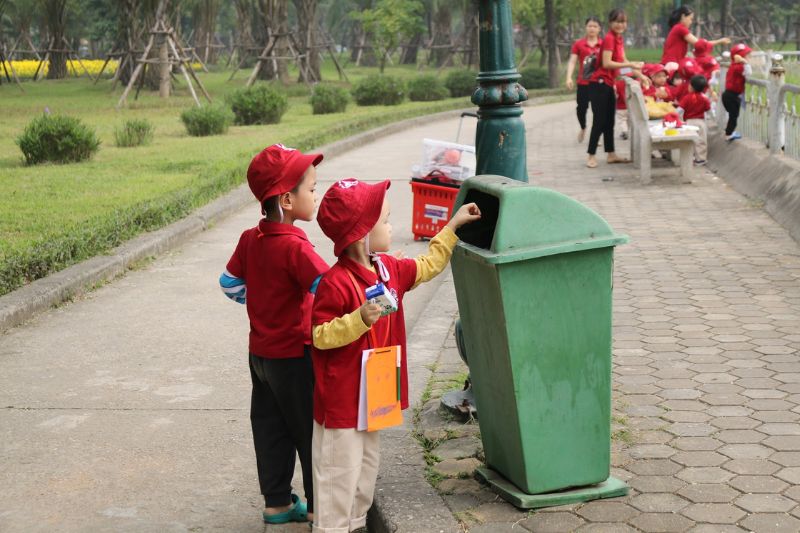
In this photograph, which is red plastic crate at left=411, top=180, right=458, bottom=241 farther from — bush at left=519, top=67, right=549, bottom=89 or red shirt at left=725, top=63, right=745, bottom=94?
bush at left=519, top=67, right=549, bottom=89

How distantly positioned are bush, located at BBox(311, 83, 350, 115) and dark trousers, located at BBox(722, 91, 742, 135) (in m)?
12.2

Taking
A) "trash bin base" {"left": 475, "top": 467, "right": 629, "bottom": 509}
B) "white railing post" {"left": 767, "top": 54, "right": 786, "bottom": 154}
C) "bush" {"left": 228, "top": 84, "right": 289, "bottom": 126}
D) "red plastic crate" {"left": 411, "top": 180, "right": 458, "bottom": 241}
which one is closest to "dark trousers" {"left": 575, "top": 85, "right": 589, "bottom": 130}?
"white railing post" {"left": 767, "top": 54, "right": 786, "bottom": 154}

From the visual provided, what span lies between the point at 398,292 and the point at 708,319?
3.29m

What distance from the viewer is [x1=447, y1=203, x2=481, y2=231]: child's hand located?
12.3ft

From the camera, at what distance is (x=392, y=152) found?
17.3 m

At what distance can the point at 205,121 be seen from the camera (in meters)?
19.2

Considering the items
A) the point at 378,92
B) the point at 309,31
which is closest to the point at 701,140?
the point at 378,92

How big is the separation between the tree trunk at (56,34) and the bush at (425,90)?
770 inches

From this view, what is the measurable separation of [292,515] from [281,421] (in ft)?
1.15

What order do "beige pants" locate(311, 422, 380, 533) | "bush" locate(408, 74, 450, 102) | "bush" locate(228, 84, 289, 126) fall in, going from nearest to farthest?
"beige pants" locate(311, 422, 380, 533)
"bush" locate(228, 84, 289, 126)
"bush" locate(408, 74, 450, 102)

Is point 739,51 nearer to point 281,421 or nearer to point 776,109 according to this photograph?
point 776,109

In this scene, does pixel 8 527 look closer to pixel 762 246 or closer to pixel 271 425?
pixel 271 425

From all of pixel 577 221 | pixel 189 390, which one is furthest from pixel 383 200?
pixel 189 390

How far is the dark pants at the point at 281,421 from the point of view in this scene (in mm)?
3869
